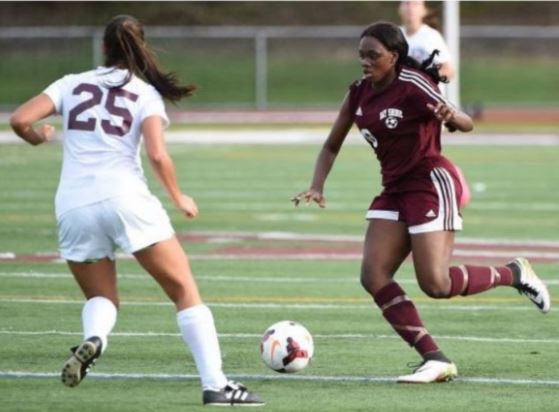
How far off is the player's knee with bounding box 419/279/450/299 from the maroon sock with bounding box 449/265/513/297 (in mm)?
49

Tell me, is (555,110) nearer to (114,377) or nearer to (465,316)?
(465,316)

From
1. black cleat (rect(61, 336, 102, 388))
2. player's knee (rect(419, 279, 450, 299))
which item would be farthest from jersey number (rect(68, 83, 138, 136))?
player's knee (rect(419, 279, 450, 299))

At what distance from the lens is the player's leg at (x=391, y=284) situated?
9734 mm

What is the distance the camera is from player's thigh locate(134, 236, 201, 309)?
848cm

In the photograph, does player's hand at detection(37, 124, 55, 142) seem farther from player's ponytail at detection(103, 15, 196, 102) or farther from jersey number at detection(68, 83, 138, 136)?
player's ponytail at detection(103, 15, 196, 102)

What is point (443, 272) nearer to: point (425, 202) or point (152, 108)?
point (425, 202)

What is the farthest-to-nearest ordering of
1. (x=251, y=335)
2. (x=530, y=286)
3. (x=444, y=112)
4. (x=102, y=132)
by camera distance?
(x=251, y=335) < (x=530, y=286) < (x=444, y=112) < (x=102, y=132)

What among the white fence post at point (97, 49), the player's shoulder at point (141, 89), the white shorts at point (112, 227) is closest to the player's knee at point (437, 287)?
the white shorts at point (112, 227)

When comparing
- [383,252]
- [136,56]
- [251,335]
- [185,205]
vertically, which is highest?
[136,56]

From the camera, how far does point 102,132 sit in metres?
8.58

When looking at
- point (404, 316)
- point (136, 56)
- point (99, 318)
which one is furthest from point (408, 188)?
point (99, 318)

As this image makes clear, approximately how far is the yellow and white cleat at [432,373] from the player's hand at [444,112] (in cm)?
136

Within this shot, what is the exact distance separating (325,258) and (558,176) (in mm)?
10500

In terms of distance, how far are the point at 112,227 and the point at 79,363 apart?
70 centimetres
